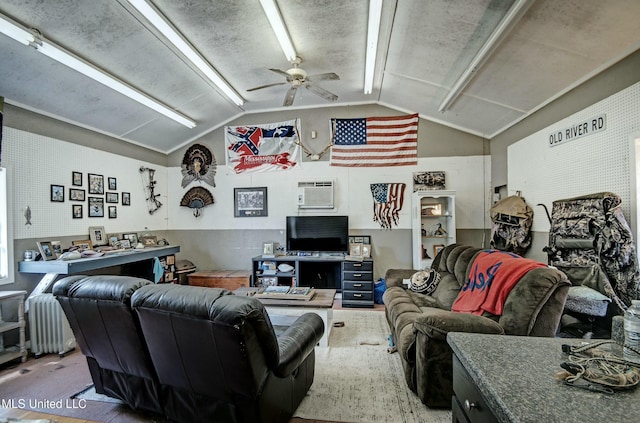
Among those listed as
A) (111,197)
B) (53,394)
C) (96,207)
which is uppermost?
(111,197)

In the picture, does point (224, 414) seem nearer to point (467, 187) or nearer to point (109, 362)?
point (109, 362)

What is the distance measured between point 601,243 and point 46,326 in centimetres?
556

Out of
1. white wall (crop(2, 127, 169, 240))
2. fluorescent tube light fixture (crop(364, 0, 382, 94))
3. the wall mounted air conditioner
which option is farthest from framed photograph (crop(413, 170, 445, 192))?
white wall (crop(2, 127, 169, 240))

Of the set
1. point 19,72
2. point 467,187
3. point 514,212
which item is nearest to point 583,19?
point 514,212

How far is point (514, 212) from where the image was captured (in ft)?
13.2

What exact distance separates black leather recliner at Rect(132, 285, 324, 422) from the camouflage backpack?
8.40 feet

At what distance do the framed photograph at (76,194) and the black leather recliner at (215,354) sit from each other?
3476 millimetres

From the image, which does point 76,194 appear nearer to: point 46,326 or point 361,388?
point 46,326

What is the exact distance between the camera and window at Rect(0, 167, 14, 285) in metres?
3.50

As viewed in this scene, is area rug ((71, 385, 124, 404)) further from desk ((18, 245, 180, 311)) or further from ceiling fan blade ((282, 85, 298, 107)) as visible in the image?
ceiling fan blade ((282, 85, 298, 107))

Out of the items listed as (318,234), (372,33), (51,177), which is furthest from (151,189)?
(372,33)

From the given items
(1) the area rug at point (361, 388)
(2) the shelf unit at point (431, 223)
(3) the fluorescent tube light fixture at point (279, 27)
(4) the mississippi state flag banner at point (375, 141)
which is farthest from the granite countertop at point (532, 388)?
(4) the mississippi state flag banner at point (375, 141)

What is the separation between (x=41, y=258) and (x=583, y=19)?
6115 millimetres

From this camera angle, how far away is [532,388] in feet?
2.94
